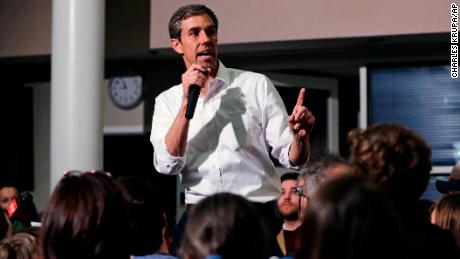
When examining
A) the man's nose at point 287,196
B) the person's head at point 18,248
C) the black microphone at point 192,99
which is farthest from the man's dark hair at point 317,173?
the man's nose at point 287,196

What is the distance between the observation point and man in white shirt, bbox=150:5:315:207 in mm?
3389

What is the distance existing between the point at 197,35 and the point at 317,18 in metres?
2.92

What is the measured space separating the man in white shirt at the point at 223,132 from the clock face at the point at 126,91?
166 inches

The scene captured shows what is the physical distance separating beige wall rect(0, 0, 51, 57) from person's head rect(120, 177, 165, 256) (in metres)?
4.52

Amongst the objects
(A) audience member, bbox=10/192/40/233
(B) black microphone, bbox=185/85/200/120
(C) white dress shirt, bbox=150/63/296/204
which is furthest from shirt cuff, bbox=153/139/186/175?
(A) audience member, bbox=10/192/40/233

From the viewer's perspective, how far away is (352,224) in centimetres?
196

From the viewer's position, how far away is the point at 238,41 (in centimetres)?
649

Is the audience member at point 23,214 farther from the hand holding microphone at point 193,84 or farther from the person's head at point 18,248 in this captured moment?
the hand holding microphone at point 193,84

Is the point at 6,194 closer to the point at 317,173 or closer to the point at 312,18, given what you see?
the point at 312,18

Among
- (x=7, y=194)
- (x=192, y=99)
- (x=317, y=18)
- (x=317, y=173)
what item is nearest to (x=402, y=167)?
(x=317, y=173)

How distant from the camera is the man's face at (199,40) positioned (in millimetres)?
3424

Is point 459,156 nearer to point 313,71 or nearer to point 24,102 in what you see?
point 313,71

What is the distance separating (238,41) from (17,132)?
99.0 inches

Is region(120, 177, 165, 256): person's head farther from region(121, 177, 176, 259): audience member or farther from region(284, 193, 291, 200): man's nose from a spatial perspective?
region(284, 193, 291, 200): man's nose
